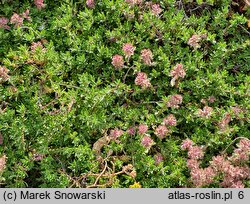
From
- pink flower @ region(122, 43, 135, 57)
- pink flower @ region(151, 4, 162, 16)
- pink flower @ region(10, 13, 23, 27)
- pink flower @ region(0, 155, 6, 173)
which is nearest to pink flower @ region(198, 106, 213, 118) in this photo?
pink flower @ region(122, 43, 135, 57)

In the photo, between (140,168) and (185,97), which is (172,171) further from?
(185,97)

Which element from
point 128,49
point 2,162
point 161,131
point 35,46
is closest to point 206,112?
point 161,131

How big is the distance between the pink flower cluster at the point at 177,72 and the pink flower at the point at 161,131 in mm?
371

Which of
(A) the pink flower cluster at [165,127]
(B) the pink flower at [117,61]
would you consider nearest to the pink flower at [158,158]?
(A) the pink flower cluster at [165,127]

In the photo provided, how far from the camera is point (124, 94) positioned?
142 inches

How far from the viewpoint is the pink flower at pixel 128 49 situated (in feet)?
11.5

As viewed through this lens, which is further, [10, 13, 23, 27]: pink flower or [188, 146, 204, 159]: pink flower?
[10, 13, 23, 27]: pink flower

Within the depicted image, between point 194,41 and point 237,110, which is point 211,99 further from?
point 194,41

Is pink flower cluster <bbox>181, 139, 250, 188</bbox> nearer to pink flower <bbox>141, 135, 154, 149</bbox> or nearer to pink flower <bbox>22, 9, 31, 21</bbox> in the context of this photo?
pink flower <bbox>141, 135, 154, 149</bbox>

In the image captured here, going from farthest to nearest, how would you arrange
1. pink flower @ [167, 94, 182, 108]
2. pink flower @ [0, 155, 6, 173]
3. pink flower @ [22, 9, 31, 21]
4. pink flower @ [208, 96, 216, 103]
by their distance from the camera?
pink flower @ [22, 9, 31, 21], pink flower @ [208, 96, 216, 103], pink flower @ [167, 94, 182, 108], pink flower @ [0, 155, 6, 173]

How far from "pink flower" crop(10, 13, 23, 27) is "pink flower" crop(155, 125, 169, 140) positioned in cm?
136

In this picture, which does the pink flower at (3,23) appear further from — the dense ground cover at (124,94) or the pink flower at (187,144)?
the pink flower at (187,144)

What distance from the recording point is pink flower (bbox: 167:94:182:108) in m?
3.47

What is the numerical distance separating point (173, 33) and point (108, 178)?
1.29m
